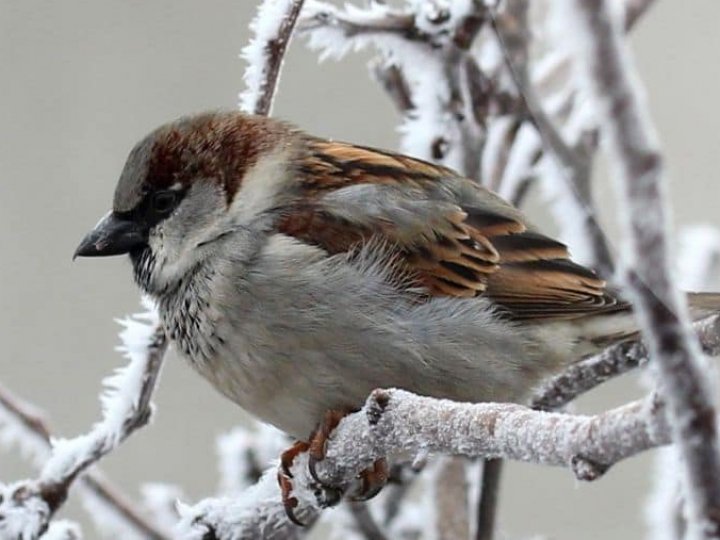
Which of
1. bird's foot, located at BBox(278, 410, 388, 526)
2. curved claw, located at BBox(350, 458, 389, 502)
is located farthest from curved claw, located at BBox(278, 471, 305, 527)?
curved claw, located at BBox(350, 458, 389, 502)

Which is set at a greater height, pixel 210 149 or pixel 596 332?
pixel 210 149

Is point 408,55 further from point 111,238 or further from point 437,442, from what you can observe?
point 437,442

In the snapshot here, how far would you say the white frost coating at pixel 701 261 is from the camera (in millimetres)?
1774

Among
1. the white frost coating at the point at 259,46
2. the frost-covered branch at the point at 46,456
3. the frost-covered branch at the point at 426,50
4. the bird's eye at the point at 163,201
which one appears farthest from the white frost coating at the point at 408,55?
the frost-covered branch at the point at 46,456

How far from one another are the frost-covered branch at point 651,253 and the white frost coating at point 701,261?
1213 millimetres

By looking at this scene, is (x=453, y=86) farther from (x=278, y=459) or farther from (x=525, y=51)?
(x=278, y=459)

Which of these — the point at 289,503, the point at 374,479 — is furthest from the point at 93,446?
the point at 374,479

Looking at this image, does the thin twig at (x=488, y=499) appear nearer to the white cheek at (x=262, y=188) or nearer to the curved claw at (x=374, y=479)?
the curved claw at (x=374, y=479)

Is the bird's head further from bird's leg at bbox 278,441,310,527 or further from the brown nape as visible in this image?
bird's leg at bbox 278,441,310,527

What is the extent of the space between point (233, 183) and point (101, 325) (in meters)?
1.79

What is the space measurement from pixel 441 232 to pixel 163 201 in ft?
1.30

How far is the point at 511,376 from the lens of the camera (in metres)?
1.69

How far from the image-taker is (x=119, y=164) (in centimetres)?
353

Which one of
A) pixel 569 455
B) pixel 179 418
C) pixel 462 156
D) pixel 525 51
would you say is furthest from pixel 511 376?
pixel 179 418
